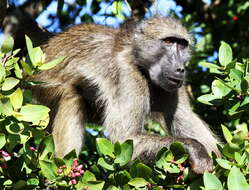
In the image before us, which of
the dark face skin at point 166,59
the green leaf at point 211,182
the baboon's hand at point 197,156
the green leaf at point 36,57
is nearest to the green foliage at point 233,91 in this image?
the baboon's hand at point 197,156

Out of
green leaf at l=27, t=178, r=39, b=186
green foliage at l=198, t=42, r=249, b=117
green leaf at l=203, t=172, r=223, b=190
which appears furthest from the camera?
green foliage at l=198, t=42, r=249, b=117

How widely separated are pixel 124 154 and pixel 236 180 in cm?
95

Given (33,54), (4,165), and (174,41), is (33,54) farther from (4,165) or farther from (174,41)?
(174,41)

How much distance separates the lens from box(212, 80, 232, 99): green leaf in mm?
4617

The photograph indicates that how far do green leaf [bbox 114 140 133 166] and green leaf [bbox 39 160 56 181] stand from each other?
50 cm

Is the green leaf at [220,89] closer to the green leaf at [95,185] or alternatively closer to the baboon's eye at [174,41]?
the green leaf at [95,185]

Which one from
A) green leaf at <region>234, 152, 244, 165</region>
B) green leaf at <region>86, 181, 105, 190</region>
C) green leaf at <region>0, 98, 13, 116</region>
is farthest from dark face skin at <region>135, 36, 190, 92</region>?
green leaf at <region>0, 98, 13, 116</region>

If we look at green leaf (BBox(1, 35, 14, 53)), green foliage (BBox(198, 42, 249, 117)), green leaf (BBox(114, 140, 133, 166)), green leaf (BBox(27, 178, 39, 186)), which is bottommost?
green leaf (BBox(27, 178, 39, 186))

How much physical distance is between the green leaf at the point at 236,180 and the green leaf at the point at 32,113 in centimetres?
140

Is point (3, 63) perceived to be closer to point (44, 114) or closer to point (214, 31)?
point (44, 114)

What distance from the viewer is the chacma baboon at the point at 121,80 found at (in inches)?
235

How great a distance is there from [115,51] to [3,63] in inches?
95.3

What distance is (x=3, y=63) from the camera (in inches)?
163

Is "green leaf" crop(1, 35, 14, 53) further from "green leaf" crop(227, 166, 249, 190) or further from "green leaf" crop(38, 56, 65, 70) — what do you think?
"green leaf" crop(227, 166, 249, 190)
